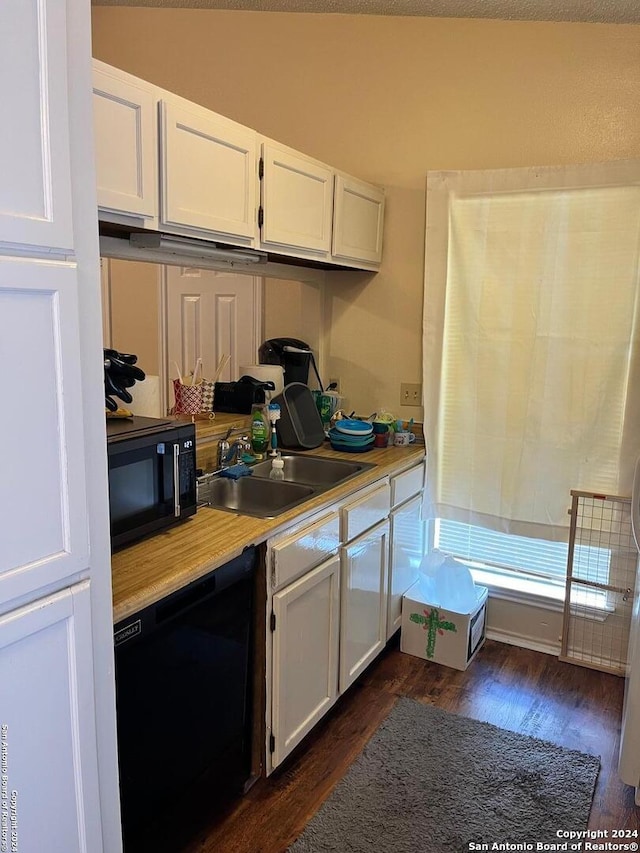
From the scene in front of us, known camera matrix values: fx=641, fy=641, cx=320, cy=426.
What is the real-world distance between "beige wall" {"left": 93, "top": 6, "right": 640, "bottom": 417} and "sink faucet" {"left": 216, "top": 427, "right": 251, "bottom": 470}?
0.84m

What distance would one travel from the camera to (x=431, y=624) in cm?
279

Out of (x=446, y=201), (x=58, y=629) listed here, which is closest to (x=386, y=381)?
(x=446, y=201)

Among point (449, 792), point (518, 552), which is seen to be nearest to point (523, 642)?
point (518, 552)

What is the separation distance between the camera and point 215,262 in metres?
2.45

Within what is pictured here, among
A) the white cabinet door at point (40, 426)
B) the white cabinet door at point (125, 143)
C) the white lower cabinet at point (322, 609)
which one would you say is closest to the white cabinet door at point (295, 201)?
the white cabinet door at point (125, 143)

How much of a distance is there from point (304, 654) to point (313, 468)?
840 millimetres

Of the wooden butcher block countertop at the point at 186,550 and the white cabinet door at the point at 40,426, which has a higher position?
the white cabinet door at the point at 40,426

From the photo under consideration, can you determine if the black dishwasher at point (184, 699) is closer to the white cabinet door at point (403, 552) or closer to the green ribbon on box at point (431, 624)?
the white cabinet door at point (403, 552)

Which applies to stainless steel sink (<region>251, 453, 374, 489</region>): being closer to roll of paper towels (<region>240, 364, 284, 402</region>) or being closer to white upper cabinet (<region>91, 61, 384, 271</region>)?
roll of paper towels (<region>240, 364, 284, 402</region>)

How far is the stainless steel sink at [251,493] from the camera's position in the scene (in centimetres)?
236

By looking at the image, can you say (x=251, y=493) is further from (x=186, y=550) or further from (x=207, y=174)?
(x=207, y=174)

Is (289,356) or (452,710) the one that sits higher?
(289,356)

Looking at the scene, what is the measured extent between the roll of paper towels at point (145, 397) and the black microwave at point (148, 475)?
0.19 meters

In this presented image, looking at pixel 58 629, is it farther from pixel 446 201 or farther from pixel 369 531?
pixel 446 201
